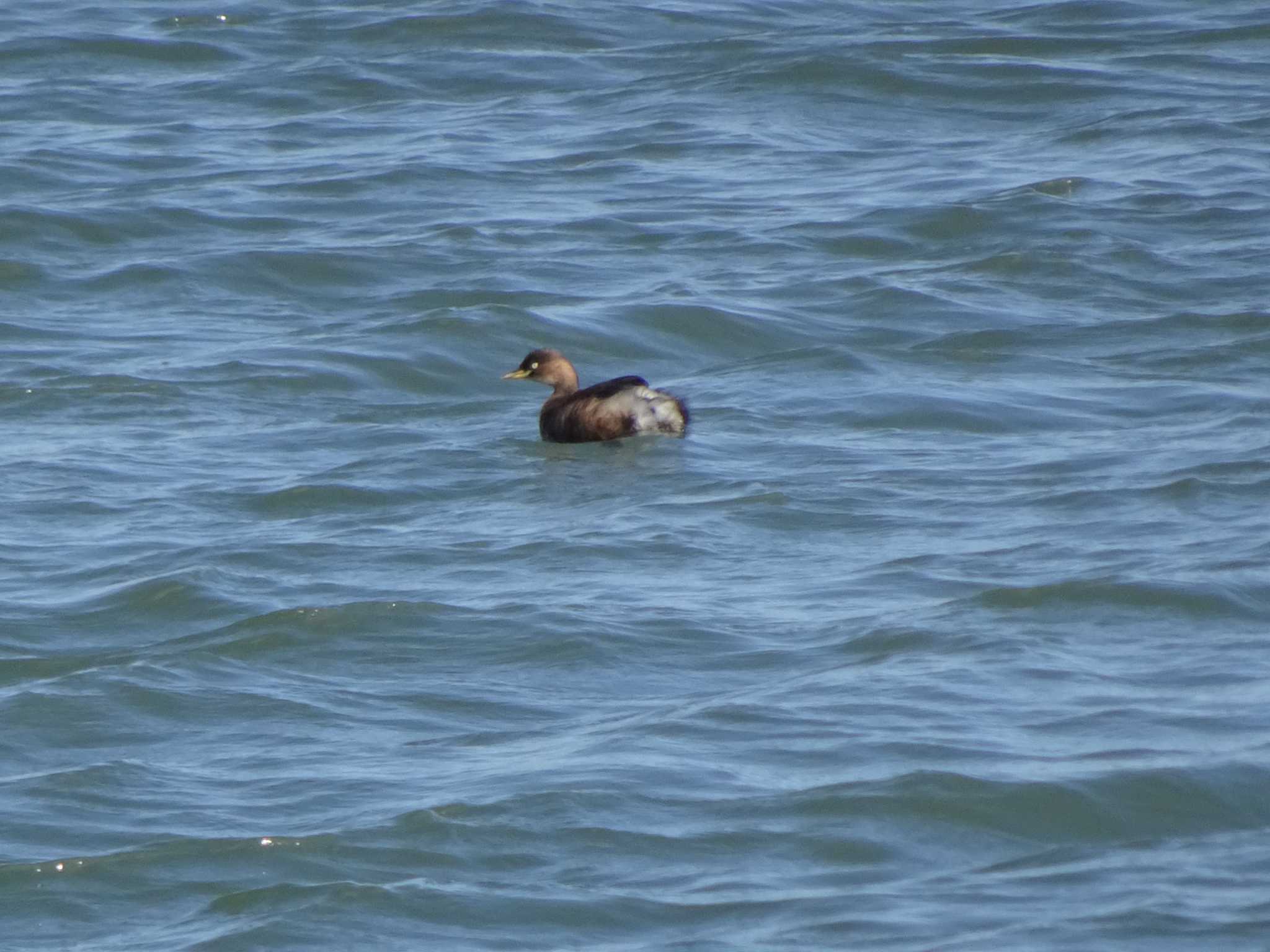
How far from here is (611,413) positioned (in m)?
10.6

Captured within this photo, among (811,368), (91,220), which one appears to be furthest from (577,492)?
(91,220)

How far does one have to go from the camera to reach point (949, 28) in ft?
63.6

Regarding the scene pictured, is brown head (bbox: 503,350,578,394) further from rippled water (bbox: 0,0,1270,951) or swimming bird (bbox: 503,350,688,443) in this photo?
rippled water (bbox: 0,0,1270,951)

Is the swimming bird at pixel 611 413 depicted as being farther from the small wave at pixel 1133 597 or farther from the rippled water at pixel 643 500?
the small wave at pixel 1133 597

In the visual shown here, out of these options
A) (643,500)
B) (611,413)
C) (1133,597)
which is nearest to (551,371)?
(611,413)

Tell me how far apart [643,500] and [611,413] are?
104 centimetres

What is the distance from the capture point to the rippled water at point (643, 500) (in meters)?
5.90

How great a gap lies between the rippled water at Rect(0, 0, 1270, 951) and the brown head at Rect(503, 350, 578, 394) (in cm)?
28

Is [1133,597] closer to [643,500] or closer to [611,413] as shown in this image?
[643,500]

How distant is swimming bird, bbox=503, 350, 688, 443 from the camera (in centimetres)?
1036

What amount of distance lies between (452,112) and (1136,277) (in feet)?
20.3

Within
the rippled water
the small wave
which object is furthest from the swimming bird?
the small wave

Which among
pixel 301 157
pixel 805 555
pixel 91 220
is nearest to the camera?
pixel 805 555

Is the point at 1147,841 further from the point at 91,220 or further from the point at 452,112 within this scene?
the point at 452,112
